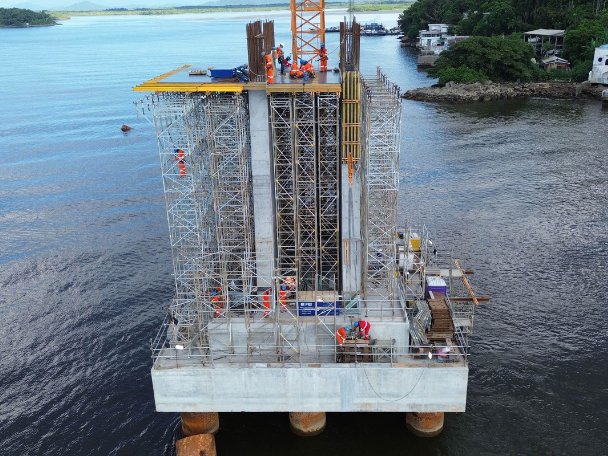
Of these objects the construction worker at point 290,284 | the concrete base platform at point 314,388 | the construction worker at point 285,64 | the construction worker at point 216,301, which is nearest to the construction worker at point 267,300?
the construction worker at point 290,284

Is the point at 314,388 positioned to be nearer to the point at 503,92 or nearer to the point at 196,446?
the point at 196,446

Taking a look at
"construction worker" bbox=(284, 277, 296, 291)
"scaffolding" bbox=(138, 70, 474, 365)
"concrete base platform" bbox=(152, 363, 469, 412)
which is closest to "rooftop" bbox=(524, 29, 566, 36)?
"scaffolding" bbox=(138, 70, 474, 365)

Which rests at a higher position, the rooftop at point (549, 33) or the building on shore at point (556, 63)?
the rooftop at point (549, 33)

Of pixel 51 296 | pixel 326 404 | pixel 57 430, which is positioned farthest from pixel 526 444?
pixel 51 296

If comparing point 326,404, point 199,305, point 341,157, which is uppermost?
point 341,157

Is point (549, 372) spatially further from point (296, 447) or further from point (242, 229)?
point (242, 229)

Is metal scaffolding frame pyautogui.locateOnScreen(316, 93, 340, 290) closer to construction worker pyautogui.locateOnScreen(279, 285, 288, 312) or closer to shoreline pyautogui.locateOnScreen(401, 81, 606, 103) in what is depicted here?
construction worker pyautogui.locateOnScreen(279, 285, 288, 312)

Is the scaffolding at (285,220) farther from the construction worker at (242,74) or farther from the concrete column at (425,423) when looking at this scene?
the concrete column at (425,423)
